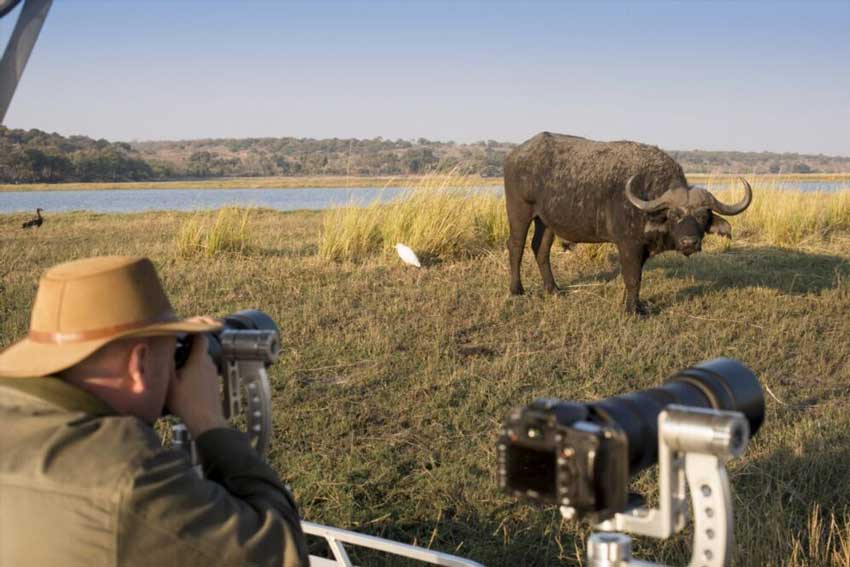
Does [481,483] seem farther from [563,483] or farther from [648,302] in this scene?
[648,302]

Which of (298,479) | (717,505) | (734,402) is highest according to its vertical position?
(734,402)

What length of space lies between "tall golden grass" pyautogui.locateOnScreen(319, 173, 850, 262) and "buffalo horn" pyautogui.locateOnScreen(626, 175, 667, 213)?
3.01 m

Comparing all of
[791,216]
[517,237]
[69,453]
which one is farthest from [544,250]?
[69,453]

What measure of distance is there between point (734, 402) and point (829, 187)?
18518mm

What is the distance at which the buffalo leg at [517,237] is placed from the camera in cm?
973

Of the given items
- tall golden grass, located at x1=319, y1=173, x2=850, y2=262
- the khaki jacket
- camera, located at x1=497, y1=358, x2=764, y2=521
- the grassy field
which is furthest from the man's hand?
tall golden grass, located at x1=319, y1=173, x2=850, y2=262

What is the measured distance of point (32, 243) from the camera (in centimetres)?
1445

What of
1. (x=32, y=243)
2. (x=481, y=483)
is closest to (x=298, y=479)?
(x=481, y=483)

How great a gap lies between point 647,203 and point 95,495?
24.6ft

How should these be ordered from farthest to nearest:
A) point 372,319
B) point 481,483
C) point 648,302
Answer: point 648,302 < point 372,319 < point 481,483

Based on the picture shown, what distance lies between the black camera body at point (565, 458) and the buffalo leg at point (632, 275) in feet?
22.6

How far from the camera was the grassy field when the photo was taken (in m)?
4.27

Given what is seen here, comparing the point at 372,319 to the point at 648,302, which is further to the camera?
the point at 648,302

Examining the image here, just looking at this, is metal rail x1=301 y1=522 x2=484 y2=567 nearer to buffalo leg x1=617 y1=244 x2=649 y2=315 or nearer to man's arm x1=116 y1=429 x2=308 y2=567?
man's arm x1=116 y1=429 x2=308 y2=567
